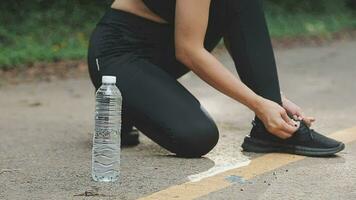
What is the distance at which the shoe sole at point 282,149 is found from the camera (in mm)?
3803

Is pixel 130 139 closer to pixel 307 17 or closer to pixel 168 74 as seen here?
pixel 168 74

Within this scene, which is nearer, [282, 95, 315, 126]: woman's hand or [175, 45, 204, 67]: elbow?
[175, 45, 204, 67]: elbow

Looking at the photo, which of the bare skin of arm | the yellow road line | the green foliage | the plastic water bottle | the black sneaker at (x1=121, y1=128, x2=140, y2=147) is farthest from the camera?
Answer: the green foliage

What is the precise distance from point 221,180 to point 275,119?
1.71 feet

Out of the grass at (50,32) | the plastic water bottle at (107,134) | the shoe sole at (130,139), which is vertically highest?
the plastic water bottle at (107,134)

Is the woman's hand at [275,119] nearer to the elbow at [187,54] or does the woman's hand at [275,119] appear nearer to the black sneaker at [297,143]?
the black sneaker at [297,143]

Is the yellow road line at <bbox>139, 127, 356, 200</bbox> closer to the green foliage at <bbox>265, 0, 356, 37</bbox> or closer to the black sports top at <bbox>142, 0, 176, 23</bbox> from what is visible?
the black sports top at <bbox>142, 0, 176, 23</bbox>

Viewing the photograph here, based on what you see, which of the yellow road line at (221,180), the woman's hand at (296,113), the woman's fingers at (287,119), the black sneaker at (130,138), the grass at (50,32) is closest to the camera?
the yellow road line at (221,180)

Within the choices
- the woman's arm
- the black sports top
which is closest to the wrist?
the woman's arm

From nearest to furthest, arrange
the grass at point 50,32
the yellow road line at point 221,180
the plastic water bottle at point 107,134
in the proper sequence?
1. the yellow road line at point 221,180
2. the plastic water bottle at point 107,134
3. the grass at point 50,32

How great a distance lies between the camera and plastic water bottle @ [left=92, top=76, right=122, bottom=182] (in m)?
3.38

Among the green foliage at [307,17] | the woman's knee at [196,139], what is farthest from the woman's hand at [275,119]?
the green foliage at [307,17]

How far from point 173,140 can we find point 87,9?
9.15 meters

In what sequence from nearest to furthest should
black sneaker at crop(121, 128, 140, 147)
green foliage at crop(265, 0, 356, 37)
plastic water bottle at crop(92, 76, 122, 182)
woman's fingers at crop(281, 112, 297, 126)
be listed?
plastic water bottle at crop(92, 76, 122, 182), woman's fingers at crop(281, 112, 297, 126), black sneaker at crop(121, 128, 140, 147), green foliage at crop(265, 0, 356, 37)
